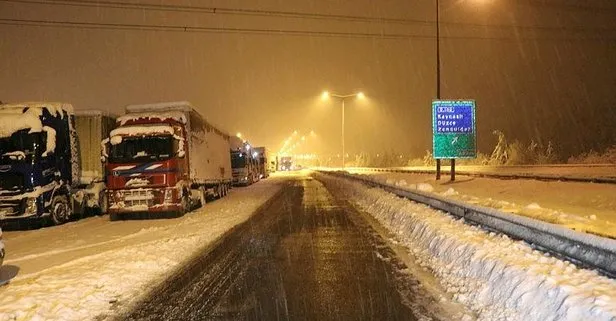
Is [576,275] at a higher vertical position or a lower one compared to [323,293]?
higher

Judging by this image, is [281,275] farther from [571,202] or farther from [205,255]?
[571,202]

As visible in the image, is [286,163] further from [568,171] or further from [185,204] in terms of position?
[185,204]

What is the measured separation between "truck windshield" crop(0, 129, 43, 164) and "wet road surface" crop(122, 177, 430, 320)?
8.30m

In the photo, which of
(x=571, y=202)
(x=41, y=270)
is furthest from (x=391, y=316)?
(x=571, y=202)

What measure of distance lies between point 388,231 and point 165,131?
9.18 m

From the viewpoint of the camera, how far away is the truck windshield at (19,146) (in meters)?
17.1

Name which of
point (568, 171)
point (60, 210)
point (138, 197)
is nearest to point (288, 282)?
point (138, 197)

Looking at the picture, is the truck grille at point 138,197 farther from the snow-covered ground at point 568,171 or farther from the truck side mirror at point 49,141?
the snow-covered ground at point 568,171

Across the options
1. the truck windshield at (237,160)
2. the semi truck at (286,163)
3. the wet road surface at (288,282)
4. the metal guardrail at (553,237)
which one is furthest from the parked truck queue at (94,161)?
the semi truck at (286,163)

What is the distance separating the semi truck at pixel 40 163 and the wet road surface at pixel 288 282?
7792 millimetres

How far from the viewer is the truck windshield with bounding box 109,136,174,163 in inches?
743

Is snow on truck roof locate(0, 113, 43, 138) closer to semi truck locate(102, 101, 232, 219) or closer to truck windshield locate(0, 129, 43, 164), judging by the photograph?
truck windshield locate(0, 129, 43, 164)

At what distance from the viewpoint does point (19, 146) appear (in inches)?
680

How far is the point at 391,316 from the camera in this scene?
6.38m
